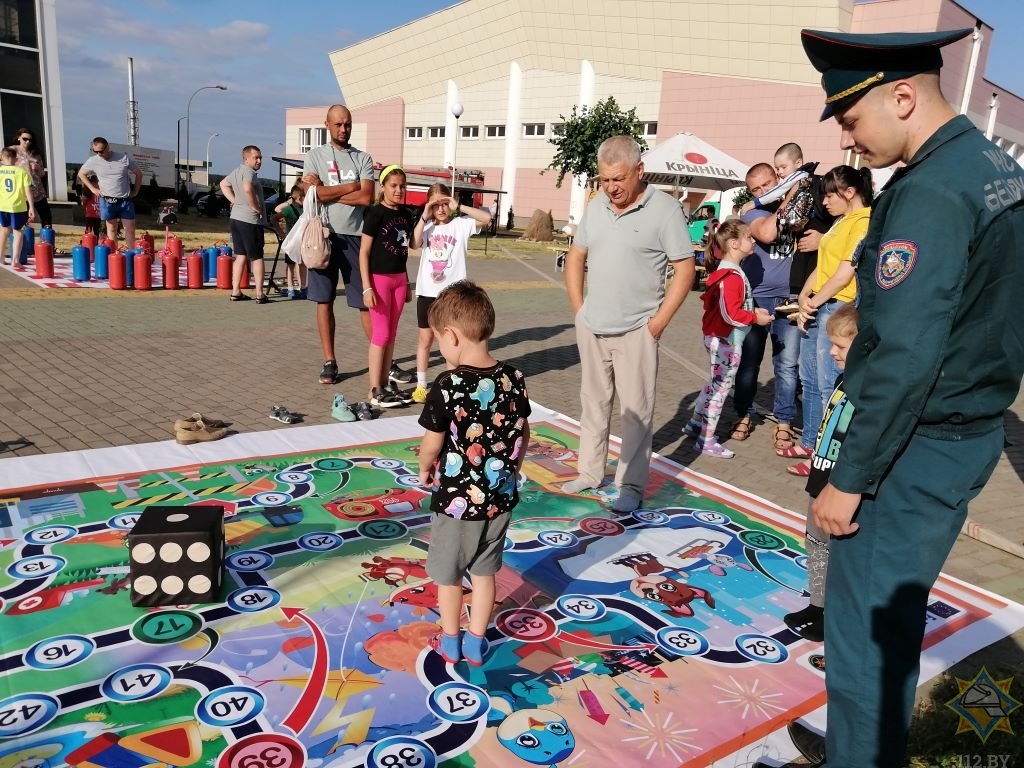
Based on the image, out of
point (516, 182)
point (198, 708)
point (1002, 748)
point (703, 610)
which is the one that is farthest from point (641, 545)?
point (516, 182)

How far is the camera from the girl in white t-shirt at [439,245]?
20.9 feet

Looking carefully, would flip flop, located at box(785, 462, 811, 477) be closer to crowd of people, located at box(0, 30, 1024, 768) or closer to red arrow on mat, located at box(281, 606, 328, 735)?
crowd of people, located at box(0, 30, 1024, 768)

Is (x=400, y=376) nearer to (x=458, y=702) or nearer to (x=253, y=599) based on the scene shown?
(x=253, y=599)

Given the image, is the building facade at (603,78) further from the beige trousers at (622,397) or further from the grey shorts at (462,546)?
the grey shorts at (462,546)

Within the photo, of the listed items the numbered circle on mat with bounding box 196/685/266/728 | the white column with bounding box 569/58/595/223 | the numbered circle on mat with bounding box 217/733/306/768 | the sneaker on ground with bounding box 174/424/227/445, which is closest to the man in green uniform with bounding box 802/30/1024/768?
the numbered circle on mat with bounding box 217/733/306/768

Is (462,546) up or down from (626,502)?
up

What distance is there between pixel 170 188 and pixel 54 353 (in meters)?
28.6

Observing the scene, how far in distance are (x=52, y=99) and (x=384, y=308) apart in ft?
80.0

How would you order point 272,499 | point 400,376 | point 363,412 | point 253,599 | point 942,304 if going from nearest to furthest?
point 942,304
point 253,599
point 272,499
point 363,412
point 400,376

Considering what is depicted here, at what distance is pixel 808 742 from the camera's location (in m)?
2.57

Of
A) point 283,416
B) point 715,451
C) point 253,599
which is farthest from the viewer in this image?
point 715,451

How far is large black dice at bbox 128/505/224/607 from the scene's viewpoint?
300cm

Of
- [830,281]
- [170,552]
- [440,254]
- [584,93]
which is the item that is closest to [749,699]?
[170,552]

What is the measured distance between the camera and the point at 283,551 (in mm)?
3627
